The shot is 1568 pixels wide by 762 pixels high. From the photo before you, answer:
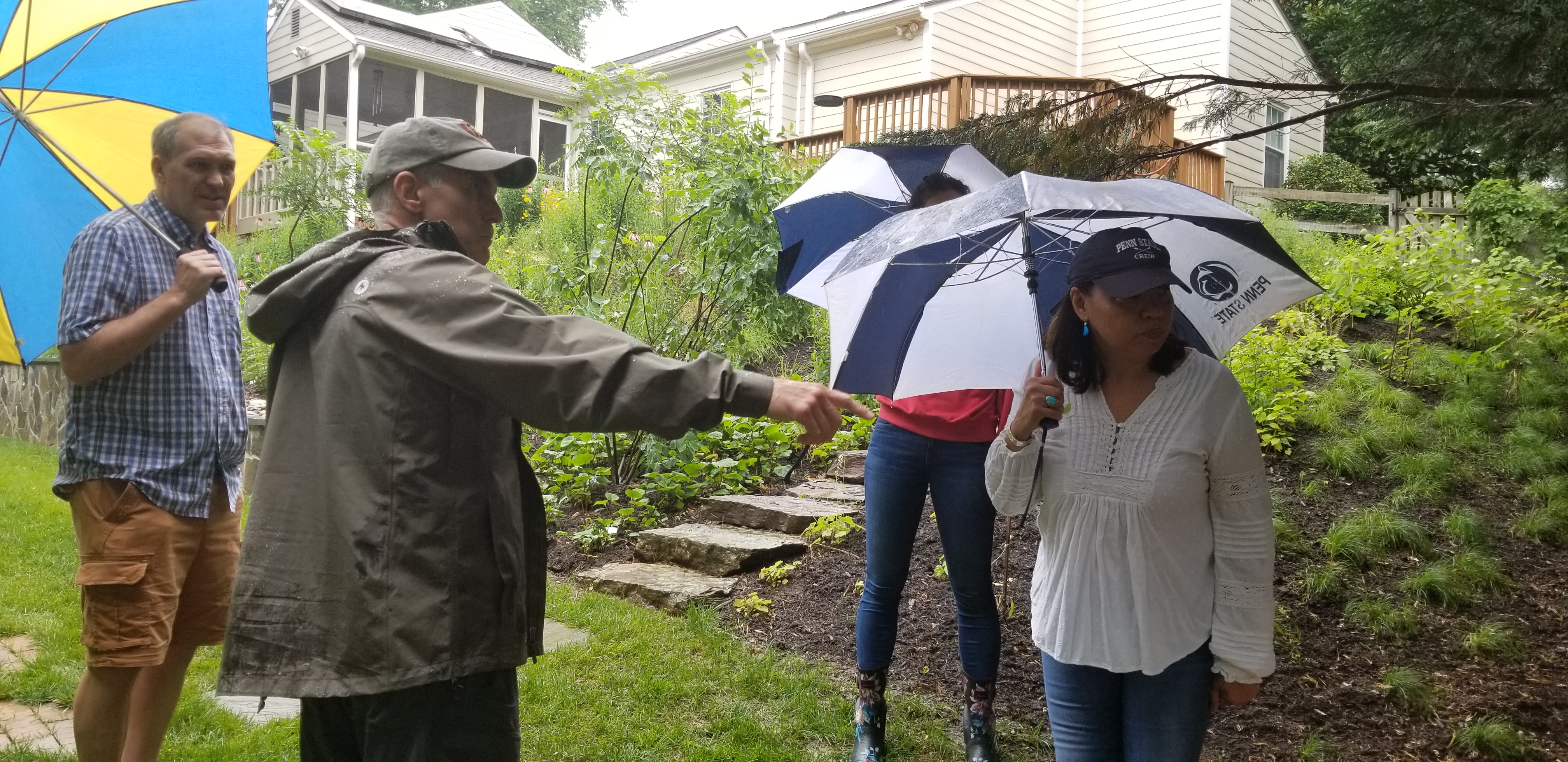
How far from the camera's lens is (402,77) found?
66.8 ft

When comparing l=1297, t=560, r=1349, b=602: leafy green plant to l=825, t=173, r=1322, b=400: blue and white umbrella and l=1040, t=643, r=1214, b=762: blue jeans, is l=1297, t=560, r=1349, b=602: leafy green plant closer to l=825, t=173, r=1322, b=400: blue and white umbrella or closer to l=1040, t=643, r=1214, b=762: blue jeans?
l=825, t=173, r=1322, b=400: blue and white umbrella

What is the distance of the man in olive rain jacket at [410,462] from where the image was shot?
1.54m

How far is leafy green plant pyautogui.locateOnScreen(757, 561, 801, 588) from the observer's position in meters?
4.91

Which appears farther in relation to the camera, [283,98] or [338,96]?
[283,98]

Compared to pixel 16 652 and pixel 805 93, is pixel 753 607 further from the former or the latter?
pixel 805 93

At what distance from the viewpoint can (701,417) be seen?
1.48 m

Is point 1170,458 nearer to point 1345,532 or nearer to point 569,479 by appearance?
point 1345,532

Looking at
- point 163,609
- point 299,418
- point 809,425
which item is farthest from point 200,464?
point 809,425

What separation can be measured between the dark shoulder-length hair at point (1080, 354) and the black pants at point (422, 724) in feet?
4.39

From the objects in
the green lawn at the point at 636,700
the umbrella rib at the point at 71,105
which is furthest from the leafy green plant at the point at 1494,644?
the umbrella rib at the point at 71,105

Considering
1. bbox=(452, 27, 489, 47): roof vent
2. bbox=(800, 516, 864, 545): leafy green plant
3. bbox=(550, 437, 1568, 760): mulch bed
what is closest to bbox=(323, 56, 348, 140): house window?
bbox=(452, 27, 489, 47): roof vent

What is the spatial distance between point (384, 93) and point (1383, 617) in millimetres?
20569

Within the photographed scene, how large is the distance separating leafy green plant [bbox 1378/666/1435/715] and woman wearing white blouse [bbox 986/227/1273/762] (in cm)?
191

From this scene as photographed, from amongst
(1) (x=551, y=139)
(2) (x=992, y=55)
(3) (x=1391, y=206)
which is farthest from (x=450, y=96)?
(3) (x=1391, y=206)
